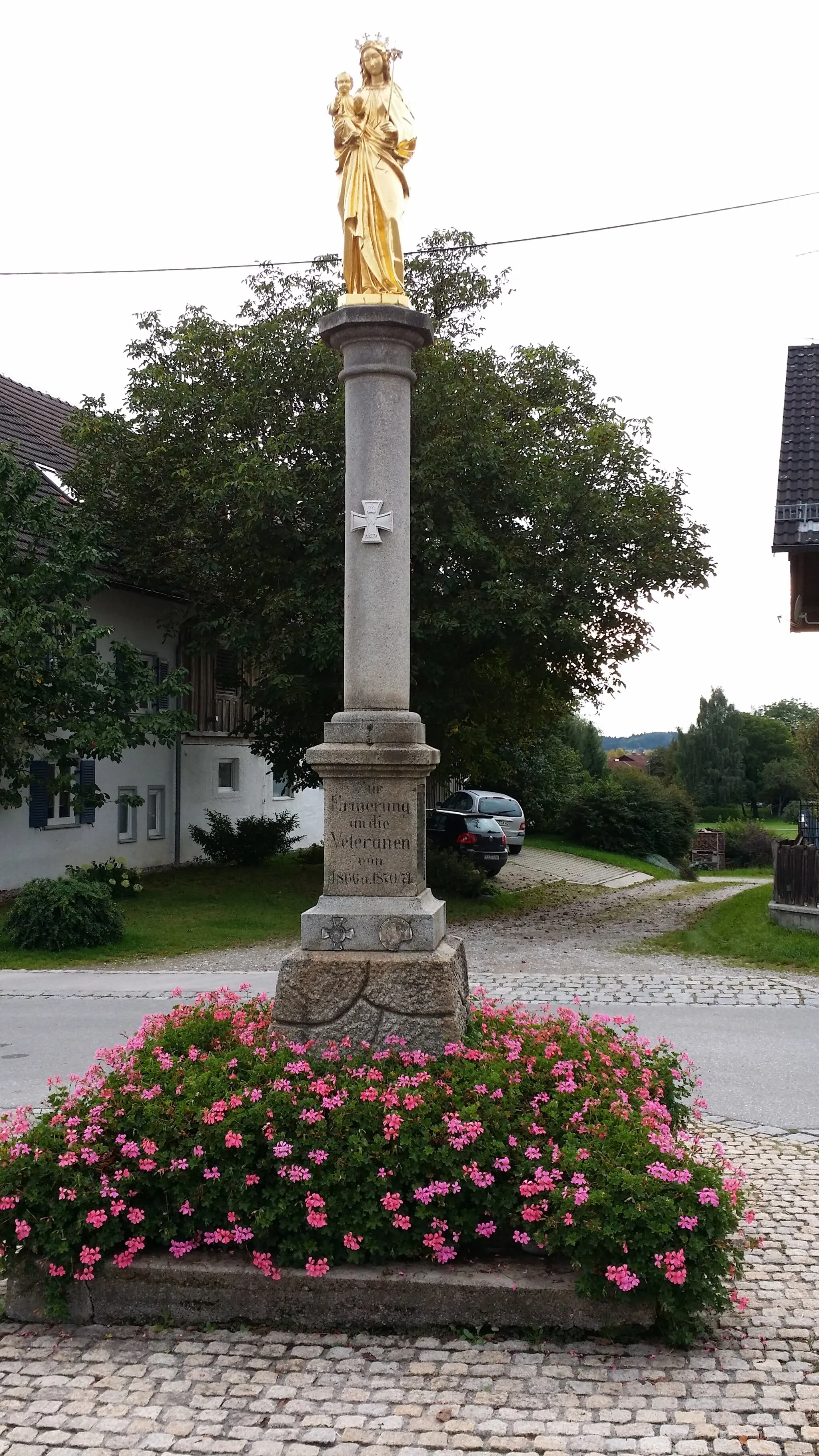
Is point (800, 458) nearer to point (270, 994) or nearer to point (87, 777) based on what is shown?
point (270, 994)

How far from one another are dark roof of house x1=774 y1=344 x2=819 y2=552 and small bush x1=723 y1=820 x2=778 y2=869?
81.5 ft

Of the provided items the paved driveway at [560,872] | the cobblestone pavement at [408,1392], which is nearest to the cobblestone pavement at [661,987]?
the cobblestone pavement at [408,1392]

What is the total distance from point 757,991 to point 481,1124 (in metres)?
7.93

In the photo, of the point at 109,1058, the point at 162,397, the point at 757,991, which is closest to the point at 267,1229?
the point at 109,1058

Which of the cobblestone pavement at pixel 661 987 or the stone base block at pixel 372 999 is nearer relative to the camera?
the stone base block at pixel 372 999

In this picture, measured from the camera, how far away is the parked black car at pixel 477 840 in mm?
23531

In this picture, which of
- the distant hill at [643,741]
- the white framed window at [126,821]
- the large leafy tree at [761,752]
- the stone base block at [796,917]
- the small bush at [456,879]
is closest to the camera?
the stone base block at [796,917]

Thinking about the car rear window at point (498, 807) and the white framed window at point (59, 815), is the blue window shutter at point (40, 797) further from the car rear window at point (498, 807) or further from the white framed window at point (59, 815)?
the car rear window at point (498, 807)

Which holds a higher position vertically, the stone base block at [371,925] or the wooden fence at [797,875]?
the stone base block at [371,925]

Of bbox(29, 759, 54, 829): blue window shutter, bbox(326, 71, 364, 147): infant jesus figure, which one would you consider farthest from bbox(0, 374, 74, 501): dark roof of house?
bbox(326, 71, 364, 147): infant jesus figure

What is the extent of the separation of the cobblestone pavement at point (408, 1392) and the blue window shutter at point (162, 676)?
20.9 meters

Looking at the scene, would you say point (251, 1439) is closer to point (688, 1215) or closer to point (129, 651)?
point (688, 1215)

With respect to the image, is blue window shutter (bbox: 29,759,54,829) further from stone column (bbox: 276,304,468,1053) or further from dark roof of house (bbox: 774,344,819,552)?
stone column (bbox: 276,304,468,1053)

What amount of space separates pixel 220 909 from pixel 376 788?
13389 millimetres
